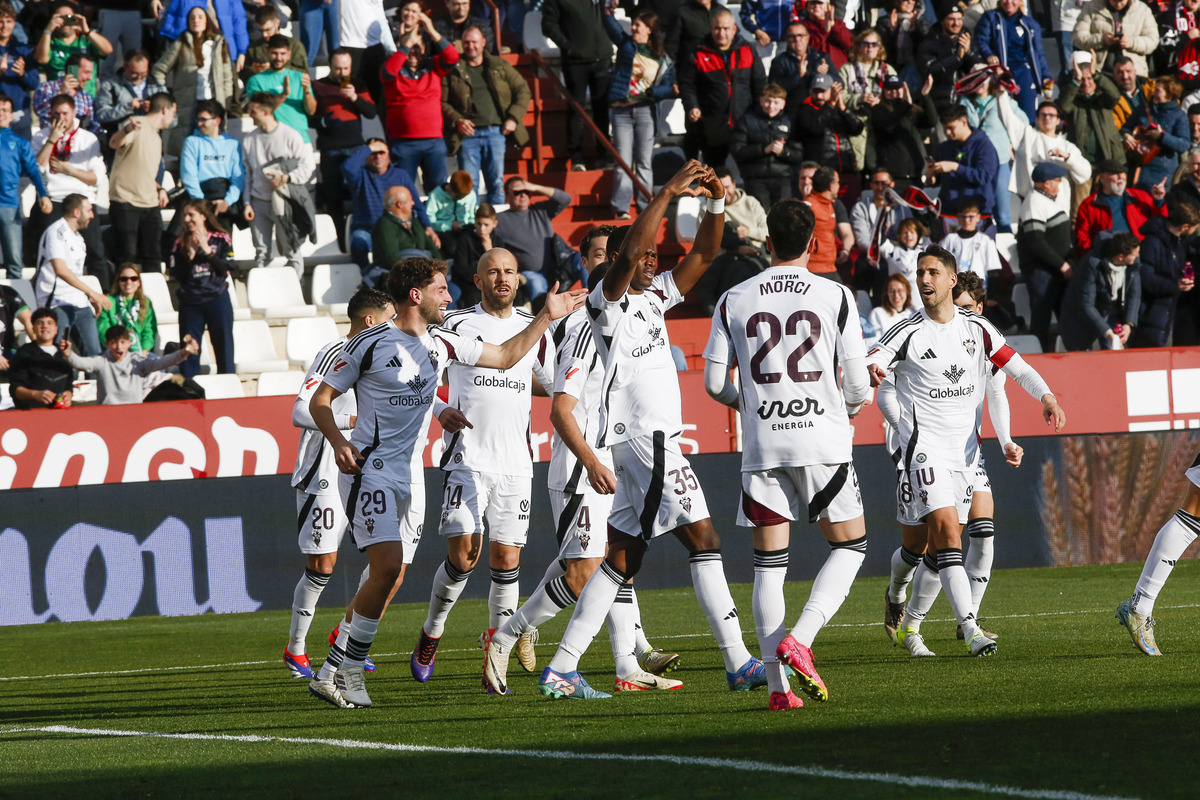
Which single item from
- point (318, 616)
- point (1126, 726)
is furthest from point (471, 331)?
point (318, 616)

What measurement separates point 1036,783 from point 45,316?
13451 millimetres

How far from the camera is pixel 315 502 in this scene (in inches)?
410

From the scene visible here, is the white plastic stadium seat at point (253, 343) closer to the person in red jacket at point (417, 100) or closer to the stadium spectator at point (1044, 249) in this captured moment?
the person in red jacket at point (417, 100)

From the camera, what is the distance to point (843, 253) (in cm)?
1927

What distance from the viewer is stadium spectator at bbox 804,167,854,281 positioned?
18562 millimetres

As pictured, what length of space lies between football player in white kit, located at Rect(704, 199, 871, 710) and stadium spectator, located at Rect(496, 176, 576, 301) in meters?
11.1

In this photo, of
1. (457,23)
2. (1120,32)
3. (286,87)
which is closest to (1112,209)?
(1120,32)

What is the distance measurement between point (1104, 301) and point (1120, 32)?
578 centimetres

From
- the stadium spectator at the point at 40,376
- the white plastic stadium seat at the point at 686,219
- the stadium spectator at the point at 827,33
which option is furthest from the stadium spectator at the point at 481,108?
the stadium spectator at the point at 40,376

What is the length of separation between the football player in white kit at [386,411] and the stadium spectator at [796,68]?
12313 millimetres

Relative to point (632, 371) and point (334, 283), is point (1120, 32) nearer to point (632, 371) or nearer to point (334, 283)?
point (334, 283)

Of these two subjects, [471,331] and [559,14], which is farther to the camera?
[559,14]

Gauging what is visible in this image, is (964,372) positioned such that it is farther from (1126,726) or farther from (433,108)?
(433,108)

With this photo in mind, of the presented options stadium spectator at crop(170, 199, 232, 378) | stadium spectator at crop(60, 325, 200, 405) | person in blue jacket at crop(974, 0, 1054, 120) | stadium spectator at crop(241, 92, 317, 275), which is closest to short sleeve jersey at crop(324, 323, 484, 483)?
stadium spectator at crop(60, 325, 200, 405)
